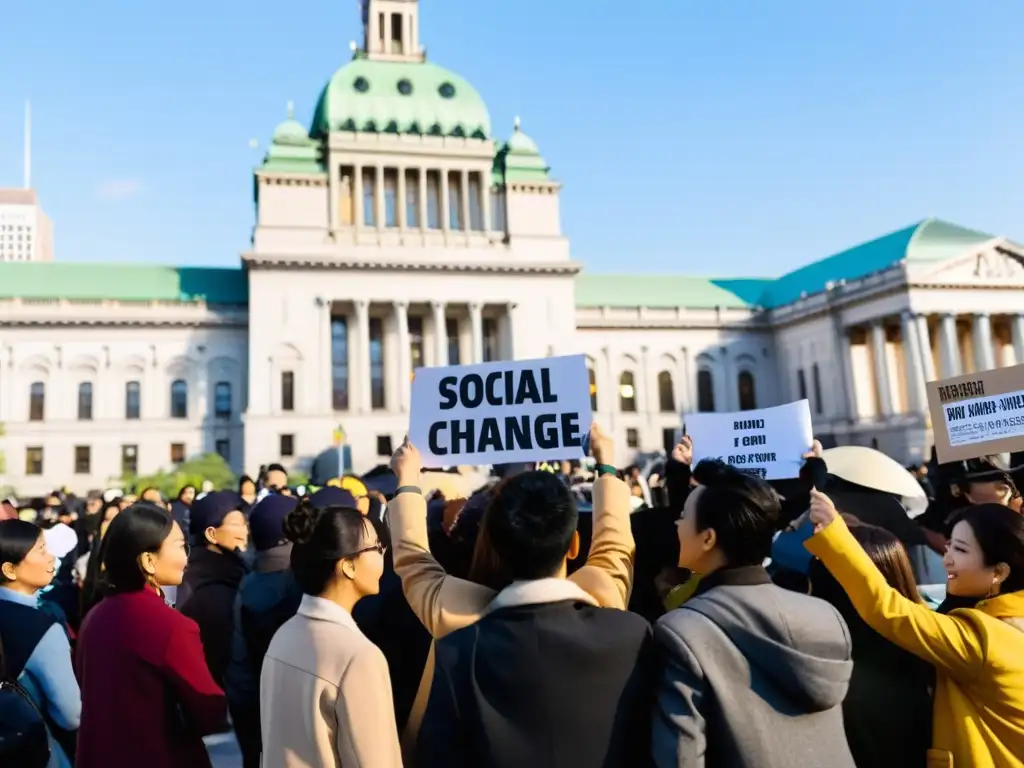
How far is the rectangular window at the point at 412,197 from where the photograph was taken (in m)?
51.9

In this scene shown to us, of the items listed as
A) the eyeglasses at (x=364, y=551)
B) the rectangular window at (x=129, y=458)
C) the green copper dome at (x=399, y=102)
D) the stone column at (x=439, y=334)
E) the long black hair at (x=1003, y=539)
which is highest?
the green copper dome at (x=399, y=102)

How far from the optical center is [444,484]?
271 inches

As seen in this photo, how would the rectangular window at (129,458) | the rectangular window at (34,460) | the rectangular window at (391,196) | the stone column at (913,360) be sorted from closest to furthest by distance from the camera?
the stone column at (913,360) → the rectangular window at (34,460) → the rectangular window at (129,458) → the rectangular window at (391,196)

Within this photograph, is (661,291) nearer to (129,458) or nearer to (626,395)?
(626,395)

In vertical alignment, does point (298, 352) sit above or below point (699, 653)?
above

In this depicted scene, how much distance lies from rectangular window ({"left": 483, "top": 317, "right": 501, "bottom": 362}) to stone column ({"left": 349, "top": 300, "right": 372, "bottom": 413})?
832 centimetres

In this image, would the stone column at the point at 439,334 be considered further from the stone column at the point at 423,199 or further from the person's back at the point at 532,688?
the person's back at the point at 532,688

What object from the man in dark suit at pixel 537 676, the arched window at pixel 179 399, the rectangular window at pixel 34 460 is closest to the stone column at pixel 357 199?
the arched window at pixel 179 399

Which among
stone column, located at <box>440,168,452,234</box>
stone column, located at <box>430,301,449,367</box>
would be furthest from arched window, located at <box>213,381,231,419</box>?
stone column, located at <box>440,168,452,234</box>

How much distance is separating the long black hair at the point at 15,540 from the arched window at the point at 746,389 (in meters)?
56.7

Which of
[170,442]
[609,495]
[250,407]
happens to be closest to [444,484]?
[609,495]

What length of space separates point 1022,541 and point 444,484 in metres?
4.37

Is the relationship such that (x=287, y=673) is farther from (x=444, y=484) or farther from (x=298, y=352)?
(x=298, y=352)

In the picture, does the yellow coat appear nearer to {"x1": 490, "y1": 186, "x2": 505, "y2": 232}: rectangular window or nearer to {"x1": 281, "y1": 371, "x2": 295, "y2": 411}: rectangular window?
{"x1": 281, "y1": 371, "x2": 295, "y2": 411}: rectangular window
